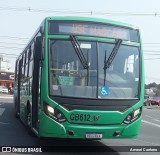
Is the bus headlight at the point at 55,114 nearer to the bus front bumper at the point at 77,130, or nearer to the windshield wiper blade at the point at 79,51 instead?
the bus front bumper at the point at 77,130

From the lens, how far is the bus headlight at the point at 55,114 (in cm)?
917

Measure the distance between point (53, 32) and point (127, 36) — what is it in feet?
6.25

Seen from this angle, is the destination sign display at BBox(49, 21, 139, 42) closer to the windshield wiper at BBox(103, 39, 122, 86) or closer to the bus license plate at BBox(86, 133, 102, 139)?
the windshield wiper at BBox(103, 39, 122, 86)

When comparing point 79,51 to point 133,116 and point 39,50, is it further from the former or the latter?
point 133,116

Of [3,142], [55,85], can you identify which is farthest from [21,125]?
[55,85]

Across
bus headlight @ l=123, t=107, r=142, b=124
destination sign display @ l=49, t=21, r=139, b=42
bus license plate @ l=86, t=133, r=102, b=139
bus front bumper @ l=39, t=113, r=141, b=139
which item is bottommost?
bus license plate @ l=86, t=133, r=102, b=139

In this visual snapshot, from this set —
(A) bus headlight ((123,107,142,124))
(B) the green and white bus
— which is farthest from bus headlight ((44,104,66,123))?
(A) bus headlight ((123,107,142,124))

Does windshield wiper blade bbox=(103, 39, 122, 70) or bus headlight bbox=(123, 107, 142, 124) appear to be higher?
windshield wiper blade bbox=(103, 39, 122, 70)

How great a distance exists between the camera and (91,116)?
30.4 feet

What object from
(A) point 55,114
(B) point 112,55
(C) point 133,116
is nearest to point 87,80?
(B) point 112,55

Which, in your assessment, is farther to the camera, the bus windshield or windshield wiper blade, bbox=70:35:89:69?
windshield wiper blade, bbox=70:35:89:69

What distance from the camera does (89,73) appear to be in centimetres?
957

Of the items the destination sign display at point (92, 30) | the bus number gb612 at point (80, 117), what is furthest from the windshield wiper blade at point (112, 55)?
the bus number gb612 at point (80, 117)

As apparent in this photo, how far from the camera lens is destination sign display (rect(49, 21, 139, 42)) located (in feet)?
32.5
